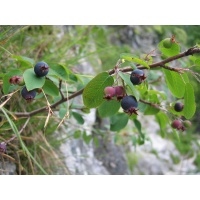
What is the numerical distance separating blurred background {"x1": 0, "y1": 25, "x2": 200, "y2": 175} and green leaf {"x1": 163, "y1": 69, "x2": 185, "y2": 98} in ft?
0.72

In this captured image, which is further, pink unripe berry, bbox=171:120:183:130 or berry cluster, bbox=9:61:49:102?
pink unripe berry, bbox=171:120:183:130

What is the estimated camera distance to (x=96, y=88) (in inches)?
24.3

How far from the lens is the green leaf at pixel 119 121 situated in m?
0.98

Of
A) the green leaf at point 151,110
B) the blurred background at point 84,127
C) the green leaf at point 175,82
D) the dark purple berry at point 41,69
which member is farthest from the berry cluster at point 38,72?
the green leaf at point 151,110

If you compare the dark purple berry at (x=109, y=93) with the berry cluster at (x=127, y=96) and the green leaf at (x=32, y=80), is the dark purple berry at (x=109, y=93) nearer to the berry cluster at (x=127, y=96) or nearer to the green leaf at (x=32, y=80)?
the berry cluster at (x=127, y=96)

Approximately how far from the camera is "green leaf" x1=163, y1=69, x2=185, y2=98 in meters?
0.66

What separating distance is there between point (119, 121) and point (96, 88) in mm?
385

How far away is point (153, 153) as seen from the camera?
3246mm

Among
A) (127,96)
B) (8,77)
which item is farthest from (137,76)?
(8,77)

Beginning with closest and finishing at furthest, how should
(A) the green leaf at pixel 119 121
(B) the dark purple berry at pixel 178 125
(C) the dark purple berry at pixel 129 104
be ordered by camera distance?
(C) the dark purple berry at pixel 129 104 < (B) the dark purple berry at pixel 178 125 < (A) the green leaf at pixel 119 121

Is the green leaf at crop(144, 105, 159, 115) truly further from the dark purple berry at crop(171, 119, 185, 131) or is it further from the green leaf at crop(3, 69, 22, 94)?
the green leaf at crop(3, 69, 22, 94)

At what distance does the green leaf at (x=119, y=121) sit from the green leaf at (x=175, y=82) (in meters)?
0.33

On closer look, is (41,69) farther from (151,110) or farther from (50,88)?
(151,110)

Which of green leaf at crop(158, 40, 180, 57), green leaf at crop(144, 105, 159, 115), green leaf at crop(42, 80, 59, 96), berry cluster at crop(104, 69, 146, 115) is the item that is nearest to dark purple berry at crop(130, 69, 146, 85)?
berry cluster at crop(104, 69, 146, 115)
